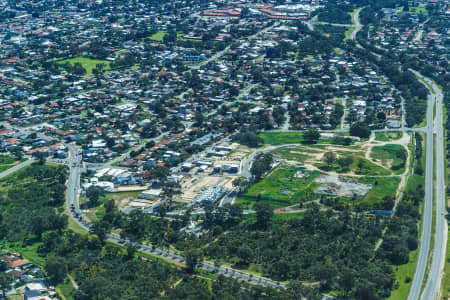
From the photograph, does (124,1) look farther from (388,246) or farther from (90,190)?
(388,246)

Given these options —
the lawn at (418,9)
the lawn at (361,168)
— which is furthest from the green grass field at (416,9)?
the lawn at (361,168)

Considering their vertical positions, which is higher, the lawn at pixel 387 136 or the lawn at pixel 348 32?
the lawn at pixel 348 32

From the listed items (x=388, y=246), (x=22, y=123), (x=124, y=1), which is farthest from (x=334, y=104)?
(x=124, y=1)

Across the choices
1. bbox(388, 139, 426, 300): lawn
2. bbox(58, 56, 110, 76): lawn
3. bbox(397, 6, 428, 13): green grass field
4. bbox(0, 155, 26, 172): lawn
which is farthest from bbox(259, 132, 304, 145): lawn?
bbox(397, 6, 428, 13): green grass field

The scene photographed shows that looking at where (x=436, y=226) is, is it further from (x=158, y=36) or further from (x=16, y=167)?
(x=158, y=36)

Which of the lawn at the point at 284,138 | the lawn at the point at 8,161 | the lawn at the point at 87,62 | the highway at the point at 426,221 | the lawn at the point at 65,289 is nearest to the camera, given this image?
the lawn at the point at 65,289

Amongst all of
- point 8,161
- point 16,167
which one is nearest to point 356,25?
point 8,161

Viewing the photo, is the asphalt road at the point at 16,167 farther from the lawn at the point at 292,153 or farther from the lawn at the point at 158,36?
the lawn at the point at 158,36
